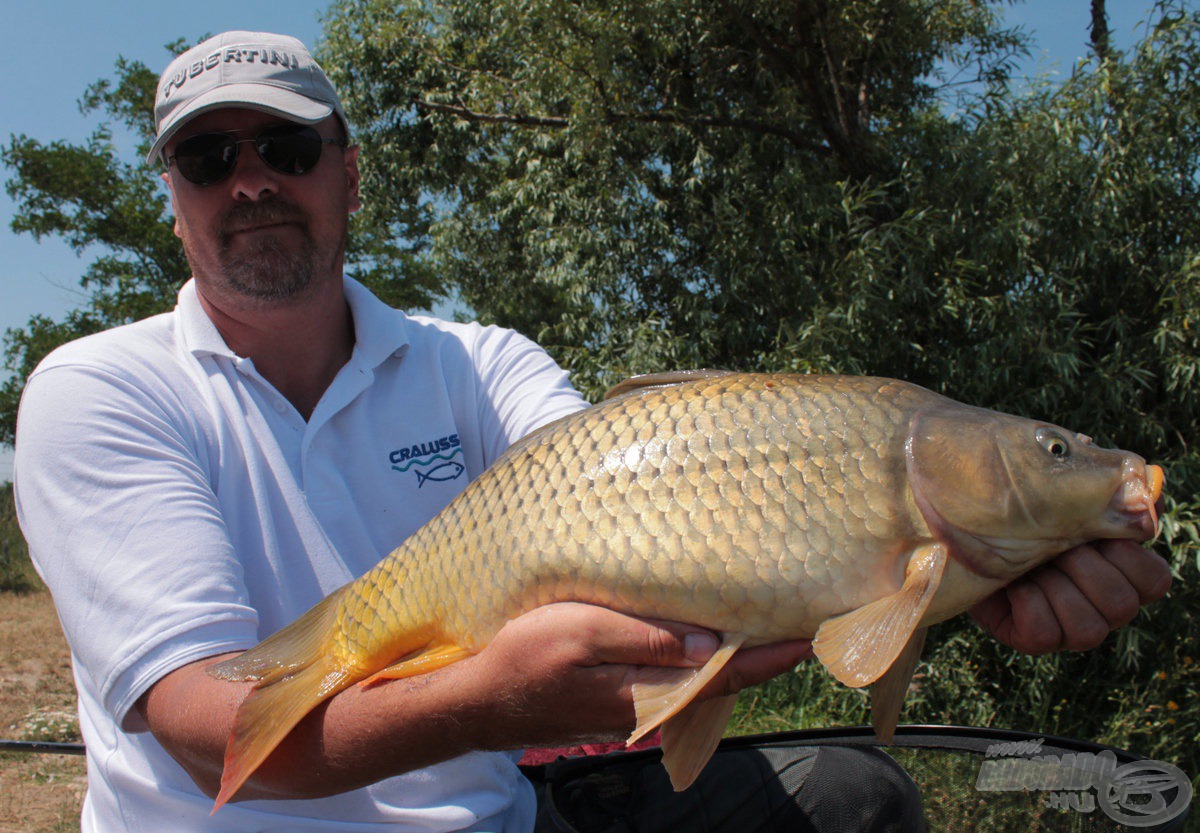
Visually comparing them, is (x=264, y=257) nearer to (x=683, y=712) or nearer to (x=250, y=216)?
(x=250, y=216)

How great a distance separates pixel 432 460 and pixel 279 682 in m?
0.50

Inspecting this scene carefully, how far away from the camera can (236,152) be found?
58.3 inches

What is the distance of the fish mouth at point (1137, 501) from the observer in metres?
0.93

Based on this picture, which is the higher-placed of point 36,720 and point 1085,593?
point 1085,593

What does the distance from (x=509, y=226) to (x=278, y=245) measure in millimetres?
5619

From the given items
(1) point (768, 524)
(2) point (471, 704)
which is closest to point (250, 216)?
(2) point (471, 704)

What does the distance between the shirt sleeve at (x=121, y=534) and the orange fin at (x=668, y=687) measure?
1.65 feet

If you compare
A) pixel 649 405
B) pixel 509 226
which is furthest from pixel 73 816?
pixel 509 226

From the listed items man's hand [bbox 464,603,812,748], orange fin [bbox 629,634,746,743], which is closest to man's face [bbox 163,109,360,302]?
man's hand [bbox 464,603,812,748]

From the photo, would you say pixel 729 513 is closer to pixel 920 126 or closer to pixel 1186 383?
pixel 1186 383

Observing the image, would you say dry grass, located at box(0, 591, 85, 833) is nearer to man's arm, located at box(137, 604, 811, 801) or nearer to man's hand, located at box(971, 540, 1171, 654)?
man's arm, located at box(137, 604, 811, 801)

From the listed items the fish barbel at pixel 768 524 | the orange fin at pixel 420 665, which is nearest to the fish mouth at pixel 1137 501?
the fish barbel at pixel 768 524

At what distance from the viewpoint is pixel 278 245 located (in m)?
1.49

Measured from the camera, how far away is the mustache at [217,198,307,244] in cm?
149
